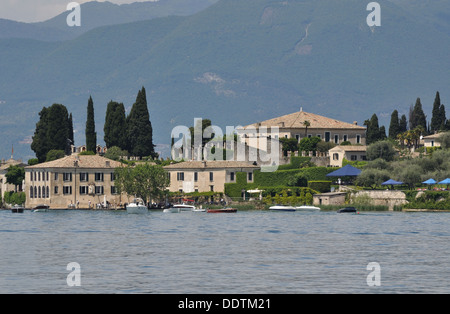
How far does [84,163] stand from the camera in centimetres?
13200

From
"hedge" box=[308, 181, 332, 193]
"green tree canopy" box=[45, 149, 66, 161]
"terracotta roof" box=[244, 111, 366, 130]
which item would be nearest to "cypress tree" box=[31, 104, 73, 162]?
"green tree canopy" box=[45, 149, 66, 161]

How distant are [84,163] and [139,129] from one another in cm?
1727

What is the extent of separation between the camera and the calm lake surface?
42375 millimetres

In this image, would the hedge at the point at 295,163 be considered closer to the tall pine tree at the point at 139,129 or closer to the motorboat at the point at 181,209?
the motorboat at the point at 181,209

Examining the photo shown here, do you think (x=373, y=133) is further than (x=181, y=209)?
Yes

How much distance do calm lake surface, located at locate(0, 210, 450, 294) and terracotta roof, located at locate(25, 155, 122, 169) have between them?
128 ft

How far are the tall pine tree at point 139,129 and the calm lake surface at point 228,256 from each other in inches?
2197

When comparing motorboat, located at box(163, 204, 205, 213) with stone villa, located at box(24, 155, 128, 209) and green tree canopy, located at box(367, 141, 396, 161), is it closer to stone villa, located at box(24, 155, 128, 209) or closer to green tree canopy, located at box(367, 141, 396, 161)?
stone villa, located at box(24, 155, 128, 209)

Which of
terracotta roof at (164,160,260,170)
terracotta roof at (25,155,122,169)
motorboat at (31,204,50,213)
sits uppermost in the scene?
terracotta roof at (25,155,122,169)

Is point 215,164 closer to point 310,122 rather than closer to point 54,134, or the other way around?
point 310,122

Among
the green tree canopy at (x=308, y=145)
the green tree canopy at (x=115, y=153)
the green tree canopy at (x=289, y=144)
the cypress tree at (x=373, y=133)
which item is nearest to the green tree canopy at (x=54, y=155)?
the green tree canopy at (x=115, y=153)

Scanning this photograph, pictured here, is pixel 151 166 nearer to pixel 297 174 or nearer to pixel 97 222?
pixel 297 174

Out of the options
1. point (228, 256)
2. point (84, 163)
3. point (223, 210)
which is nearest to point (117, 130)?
point (84, 163)
